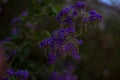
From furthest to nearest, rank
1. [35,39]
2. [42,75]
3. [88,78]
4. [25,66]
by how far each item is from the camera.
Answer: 1. [88,78]
2. [35,39]
3. [42,75]
4. [25,66]

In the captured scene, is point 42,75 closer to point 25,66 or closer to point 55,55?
point 25,66

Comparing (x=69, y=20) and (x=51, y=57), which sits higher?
(x=69, y=20)

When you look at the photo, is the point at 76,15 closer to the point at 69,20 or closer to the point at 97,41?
the point at 69,20

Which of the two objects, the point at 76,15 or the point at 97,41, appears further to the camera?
the point at 97,41

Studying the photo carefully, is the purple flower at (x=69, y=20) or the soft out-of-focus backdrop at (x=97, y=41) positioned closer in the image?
the purple flower at (x=69, y=20)

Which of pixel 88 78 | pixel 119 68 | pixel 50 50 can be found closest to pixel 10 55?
pixel 50 50

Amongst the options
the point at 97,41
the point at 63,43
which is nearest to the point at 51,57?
the point at 63,43

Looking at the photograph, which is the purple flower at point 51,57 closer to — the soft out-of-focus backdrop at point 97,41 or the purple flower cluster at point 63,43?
the purple flower cluster at point 63,43

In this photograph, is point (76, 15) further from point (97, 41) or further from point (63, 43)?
point (97, 41)

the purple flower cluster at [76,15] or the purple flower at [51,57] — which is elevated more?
the purple flower cluster at [76,15]

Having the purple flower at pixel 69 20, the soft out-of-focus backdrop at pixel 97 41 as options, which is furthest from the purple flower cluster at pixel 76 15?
the soft out-of-focus backdrop at pixel 97 41

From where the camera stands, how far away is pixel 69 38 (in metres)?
1.55

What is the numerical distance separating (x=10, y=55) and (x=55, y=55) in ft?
2.42

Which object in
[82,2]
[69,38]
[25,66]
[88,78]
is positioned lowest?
[88,78]
